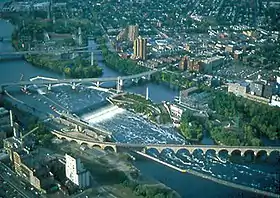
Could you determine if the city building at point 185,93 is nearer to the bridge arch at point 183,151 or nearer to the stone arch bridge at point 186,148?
the bridge arch at point 183,151

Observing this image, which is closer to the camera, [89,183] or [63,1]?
[89,183]

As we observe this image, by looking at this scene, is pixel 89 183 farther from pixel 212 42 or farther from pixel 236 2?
pixel 236 2

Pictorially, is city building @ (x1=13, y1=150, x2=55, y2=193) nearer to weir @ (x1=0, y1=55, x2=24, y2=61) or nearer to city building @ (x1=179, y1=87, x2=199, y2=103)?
city building @ (x1=179, y1=87, x2=199, y2=103)

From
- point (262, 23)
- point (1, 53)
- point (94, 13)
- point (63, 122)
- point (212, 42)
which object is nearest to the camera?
point (63, 122)

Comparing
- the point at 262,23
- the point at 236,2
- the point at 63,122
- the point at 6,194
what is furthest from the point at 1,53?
the point at 236,2

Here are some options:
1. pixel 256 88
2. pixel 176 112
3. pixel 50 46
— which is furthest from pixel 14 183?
pixel 50 46

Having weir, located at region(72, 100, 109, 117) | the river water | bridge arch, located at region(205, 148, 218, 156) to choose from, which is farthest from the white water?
bridge arch, located at region(205, 148, 218, 156)

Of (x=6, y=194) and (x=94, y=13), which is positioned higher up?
(x=94, y=13)
